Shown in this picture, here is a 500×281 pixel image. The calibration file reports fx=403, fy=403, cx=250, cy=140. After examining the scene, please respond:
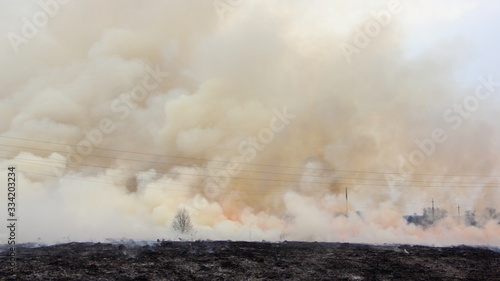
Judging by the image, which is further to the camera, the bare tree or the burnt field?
the bare tree

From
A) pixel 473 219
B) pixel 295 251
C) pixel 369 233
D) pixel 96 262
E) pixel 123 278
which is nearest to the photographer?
pixel 123 278

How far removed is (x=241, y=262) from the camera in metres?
27.7

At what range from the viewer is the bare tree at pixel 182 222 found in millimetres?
63862

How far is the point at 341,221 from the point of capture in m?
59.6

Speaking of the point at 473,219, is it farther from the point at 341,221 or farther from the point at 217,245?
Result: the point at 217,245

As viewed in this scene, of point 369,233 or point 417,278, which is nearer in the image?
point 417,278

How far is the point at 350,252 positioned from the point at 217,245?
429 inches

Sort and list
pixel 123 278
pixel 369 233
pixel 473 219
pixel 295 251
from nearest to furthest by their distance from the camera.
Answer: pixel 123 278 → pixel 295 251 → pixel 369 233 → pixel 473 219

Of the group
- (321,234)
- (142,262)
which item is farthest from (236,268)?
(321,234)

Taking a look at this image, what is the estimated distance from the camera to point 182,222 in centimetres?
6475

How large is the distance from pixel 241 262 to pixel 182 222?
38.8 m

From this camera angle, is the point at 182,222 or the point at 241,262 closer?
the point at 241,262

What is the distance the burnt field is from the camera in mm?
24266

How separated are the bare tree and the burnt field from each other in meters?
30.8
